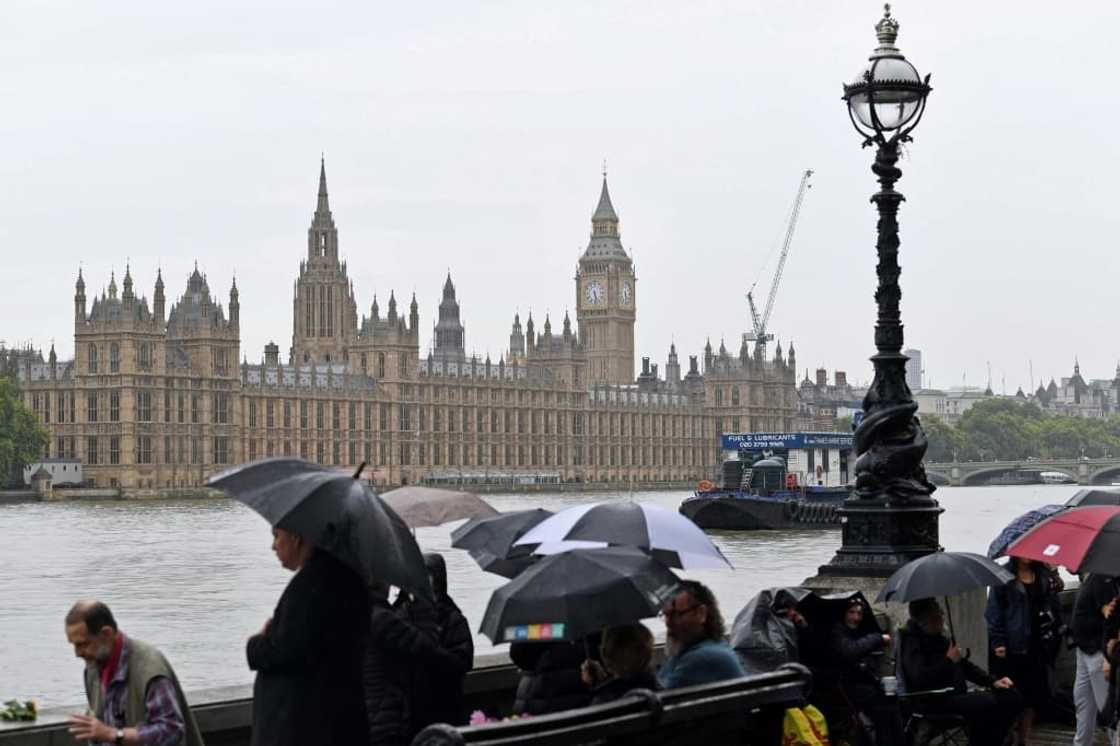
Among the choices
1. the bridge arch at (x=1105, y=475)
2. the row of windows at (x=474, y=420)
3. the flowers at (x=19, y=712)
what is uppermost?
the row of windows at (x=474, y=420)

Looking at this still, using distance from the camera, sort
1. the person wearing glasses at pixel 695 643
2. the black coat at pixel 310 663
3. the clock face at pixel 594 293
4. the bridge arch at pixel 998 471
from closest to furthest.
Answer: the black coat at pixel 310 663
the person wearing glasses at pixel 695 643
the bridge arch at pixel 998 471
the clock face at pixel 594 293

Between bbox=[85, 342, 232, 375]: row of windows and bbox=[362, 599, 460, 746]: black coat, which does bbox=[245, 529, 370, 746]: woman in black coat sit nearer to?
bbox=[362, 599, 460, 746]: black coat

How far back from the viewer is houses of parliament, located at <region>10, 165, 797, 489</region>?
8881 centimetres

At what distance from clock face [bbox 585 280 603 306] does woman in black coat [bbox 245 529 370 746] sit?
14767 cm

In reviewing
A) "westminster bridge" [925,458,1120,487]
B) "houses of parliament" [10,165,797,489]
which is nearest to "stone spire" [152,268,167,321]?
"houses of parliament" [10,165,797,489]

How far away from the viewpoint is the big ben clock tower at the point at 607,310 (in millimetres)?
150000

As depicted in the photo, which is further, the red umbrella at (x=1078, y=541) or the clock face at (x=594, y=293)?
the clock face at (x=594, y=293)

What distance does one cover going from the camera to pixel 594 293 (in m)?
153

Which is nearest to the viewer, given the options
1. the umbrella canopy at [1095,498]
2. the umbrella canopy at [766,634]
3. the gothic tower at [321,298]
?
the umbrella canopy at [766,634]

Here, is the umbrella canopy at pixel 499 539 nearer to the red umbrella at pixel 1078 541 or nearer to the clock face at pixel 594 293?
the red umbrella at pixel 1078 541

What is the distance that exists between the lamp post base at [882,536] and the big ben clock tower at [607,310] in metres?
138

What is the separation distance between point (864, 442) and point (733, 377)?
12176cm

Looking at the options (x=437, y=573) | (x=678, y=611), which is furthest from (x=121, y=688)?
(x=678, y=611)

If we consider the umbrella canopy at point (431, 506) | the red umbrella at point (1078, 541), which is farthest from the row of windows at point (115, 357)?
the red umbrella at point (1078, 541)
